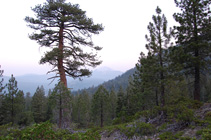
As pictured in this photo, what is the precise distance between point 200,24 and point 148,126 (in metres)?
9.93

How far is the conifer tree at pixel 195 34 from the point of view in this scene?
11.0 m

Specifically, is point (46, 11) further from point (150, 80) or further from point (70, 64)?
point (150, 80)

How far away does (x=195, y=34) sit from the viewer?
11609 millimetres

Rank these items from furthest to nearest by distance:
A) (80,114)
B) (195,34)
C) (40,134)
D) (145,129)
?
(80,114)
(195,34)
(145,129)
(40,134)

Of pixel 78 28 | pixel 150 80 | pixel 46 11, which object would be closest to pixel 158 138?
pixel 150 80

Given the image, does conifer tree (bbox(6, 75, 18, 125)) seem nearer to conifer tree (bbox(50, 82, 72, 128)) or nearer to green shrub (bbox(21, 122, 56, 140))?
conifer tree (bbox(50, 82, 72, 128))

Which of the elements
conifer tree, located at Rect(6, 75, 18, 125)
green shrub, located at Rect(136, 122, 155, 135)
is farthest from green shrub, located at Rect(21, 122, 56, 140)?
conifer tree, located at Rect(6, 75, 18, 125)

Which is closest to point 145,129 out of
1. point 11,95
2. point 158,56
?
point 158,56

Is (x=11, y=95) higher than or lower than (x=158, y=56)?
lower

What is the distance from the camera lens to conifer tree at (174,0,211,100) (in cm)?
1103

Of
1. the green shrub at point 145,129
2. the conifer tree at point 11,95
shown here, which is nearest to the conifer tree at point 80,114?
the conifer tree at point 11,95

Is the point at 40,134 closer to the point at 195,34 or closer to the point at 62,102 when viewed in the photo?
the point at 62,102

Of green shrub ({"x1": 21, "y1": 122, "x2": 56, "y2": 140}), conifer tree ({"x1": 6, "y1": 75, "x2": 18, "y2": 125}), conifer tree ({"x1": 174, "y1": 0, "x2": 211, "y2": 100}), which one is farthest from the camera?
conifer tree ({"x1": 6, "y1": 75, "x2": 18, "y2": 125})

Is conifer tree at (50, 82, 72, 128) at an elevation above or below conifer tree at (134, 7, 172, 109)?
below
